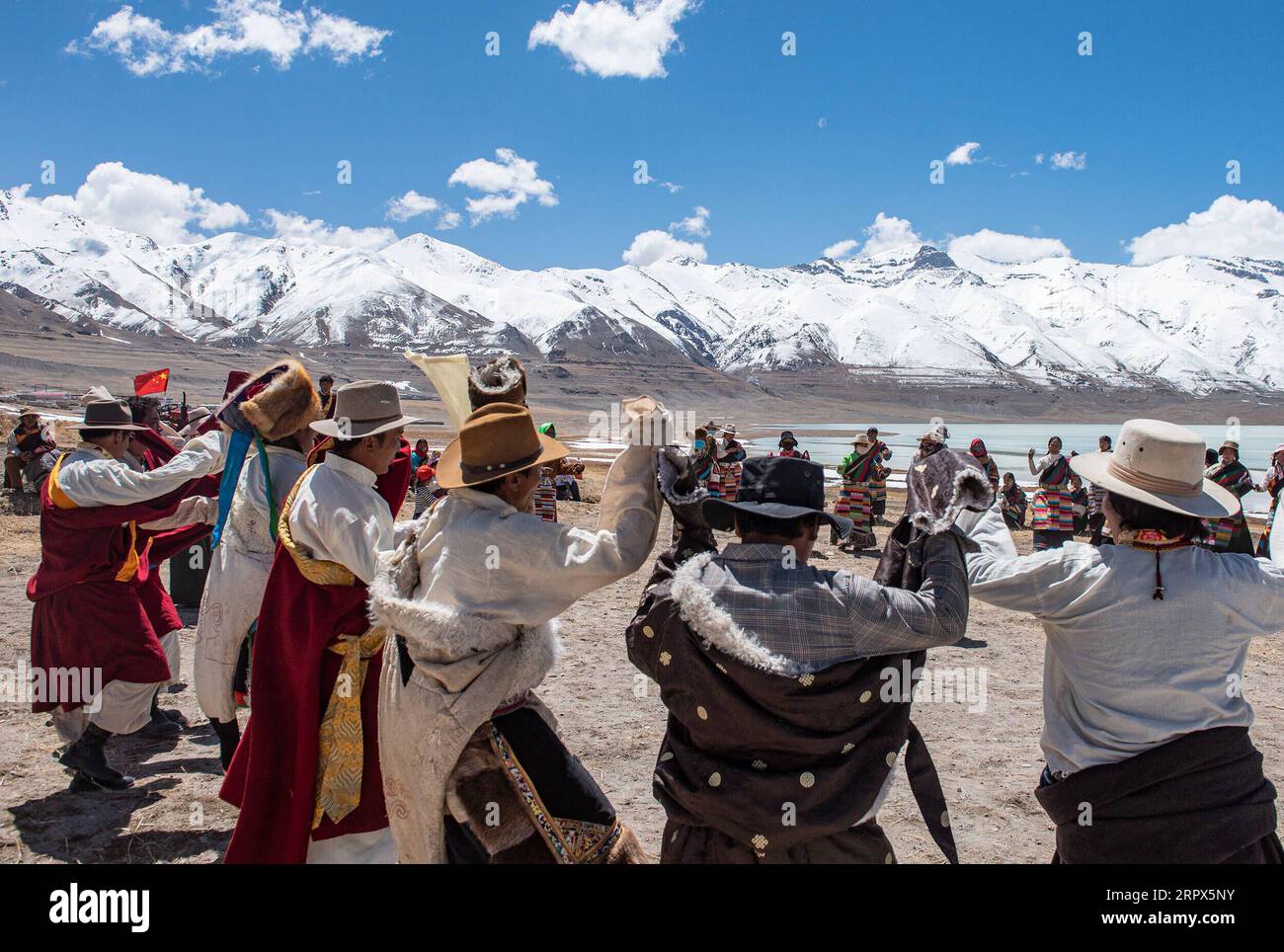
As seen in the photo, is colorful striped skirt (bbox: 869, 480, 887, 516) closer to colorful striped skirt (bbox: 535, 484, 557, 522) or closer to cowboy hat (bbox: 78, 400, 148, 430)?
colorful striped skirt (bbox: 535, 484, 557, 522)

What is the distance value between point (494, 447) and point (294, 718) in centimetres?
122

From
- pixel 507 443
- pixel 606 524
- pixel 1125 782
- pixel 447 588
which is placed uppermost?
pixel 507 443

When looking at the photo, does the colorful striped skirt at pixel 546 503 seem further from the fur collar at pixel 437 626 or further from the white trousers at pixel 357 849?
the fur collar at pixel 437 626

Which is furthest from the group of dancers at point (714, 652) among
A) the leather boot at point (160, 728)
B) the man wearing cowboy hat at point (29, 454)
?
the man wearing cowboy hat at point (29, 454)

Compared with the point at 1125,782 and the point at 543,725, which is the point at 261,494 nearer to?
the point at 543,725

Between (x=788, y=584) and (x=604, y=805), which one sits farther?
(x=604, y=805)

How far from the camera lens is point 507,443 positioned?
104 inches

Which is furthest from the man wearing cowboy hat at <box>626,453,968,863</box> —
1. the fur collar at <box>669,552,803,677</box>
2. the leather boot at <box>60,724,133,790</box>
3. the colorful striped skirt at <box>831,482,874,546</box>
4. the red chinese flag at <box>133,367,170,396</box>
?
the colorful striped skirt at <box>831,482,874,546</box>

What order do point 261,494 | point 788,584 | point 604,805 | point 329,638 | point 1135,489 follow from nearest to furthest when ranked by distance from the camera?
1. point 788,584
2. point 1135,489
3. point 604,805
4. point 329,638
5. point 261,494

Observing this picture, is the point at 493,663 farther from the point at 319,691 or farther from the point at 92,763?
the point at 92,763

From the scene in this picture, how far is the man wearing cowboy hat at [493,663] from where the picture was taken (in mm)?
2584

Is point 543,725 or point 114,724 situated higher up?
point 543,725
